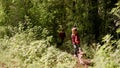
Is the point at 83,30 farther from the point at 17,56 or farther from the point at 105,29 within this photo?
the point at 17,56

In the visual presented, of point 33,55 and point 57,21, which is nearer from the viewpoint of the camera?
point 33,55

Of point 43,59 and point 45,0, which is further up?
point 45,0

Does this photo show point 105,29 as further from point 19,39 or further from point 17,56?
point 17,56

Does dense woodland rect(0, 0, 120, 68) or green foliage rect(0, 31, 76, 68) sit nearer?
green foliage rect(0, 31, 76, 68)

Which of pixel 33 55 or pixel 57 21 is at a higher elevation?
pixel 57 21

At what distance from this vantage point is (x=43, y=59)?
13.0m

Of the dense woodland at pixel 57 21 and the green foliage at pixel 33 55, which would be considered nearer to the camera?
the green foliage at pixel 33 55

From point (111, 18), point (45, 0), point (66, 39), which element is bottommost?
point (66, 39)

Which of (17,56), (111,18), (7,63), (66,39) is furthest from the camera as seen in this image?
(66,39)

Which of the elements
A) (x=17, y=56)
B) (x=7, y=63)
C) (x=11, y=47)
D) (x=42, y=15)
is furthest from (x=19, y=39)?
(x=42, y=15)

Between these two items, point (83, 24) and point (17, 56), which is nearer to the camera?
point (17, 56)

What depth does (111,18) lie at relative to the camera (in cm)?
1900

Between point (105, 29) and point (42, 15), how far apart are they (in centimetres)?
451

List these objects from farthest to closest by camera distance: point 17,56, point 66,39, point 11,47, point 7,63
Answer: point 66,39
point 11,47
point 17,56
point 7,63
